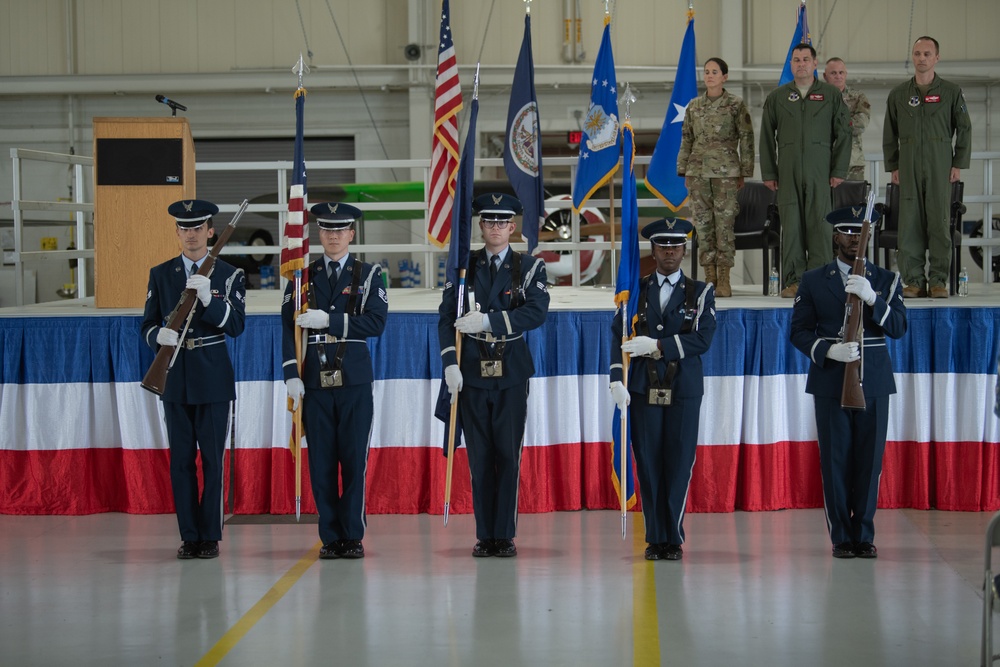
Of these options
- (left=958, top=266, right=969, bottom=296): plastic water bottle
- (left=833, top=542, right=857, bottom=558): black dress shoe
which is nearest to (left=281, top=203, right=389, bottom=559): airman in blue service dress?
(left=833, top=542, right=857, bottom=558): black dress shoe

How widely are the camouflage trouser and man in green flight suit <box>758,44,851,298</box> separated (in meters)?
0.36

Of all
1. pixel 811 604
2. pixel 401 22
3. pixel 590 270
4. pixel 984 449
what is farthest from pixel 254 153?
pixel 811 604

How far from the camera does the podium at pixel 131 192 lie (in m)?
7.70

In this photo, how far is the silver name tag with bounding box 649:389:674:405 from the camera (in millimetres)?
5855

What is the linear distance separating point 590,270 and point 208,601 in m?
7.40

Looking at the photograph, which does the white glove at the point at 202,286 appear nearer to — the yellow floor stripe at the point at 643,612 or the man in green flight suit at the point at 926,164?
the yellow floor stripe at the point at 643,612

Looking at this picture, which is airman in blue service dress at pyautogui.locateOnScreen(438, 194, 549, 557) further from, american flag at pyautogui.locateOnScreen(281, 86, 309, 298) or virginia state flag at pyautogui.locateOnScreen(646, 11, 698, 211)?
virginia state flag at pyautogui.locateOnScreen(646, 11, 698, 211)

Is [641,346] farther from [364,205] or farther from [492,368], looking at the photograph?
[364,205]

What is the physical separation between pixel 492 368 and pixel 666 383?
88 centimetres

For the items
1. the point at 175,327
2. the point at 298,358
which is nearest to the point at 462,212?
the point at 298,358

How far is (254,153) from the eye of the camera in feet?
58.4

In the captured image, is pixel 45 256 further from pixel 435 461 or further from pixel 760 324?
pixel 760 324

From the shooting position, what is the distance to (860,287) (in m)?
5.52

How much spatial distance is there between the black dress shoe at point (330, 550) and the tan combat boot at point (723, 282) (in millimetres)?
3583
